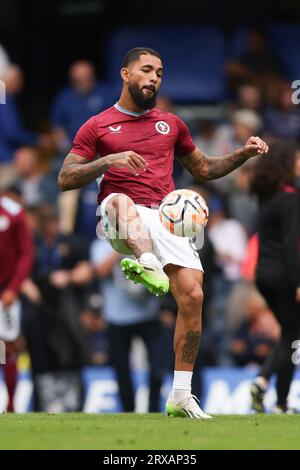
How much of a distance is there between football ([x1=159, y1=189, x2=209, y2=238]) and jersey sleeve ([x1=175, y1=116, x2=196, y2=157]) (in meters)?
0.67

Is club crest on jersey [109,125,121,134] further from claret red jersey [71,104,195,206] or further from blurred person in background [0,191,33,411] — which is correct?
blurred person in background [0,191,33,411]

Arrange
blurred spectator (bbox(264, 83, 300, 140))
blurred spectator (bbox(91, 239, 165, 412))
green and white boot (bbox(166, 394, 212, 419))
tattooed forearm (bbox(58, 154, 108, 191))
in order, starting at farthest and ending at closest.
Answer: blurred spectator (bbox(264, 83, 300, 140))
blurred spectator (bbox(91, 239, 165, 412))
green and white boot (bbox(166, 394, 212, 419))
tattooed forearm (bbox(58, 154, 108, 191))

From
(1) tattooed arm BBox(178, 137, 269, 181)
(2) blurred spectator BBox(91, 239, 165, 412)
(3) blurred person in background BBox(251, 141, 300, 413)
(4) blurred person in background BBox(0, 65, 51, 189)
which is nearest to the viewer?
(1) tattooed arm BBox(178, 137, 269, 181)

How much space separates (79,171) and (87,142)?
1.21 feet

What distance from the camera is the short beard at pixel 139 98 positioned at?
1011 centimetres

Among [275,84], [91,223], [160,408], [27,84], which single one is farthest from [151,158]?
[27,84]

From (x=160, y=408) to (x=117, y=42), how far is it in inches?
296

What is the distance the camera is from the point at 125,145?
32.9 ft

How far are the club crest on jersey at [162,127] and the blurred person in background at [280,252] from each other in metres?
1.84

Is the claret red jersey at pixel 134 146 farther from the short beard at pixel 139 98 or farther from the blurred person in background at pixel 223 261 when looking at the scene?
the blurred person in background at pixel 223 261

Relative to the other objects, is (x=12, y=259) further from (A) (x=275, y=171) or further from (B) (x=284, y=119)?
(B) (x=284, y=119)

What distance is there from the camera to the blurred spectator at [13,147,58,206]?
1838 centimetres

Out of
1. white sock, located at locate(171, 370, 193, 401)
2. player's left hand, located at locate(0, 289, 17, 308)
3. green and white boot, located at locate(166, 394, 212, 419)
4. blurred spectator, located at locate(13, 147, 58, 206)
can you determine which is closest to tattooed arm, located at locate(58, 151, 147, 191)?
white sock, located at locate(171, 370, 193, 401)

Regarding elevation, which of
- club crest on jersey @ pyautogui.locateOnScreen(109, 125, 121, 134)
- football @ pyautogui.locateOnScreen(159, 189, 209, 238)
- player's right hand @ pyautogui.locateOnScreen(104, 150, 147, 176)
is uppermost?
club crest on jersey @ pyautogui.locateOnScreen(109, 125, 121, 134)
